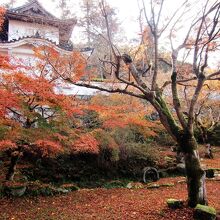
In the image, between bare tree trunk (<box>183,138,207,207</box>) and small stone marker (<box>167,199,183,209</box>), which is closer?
bare tree trunk (<box>183,138,207,207</box>)

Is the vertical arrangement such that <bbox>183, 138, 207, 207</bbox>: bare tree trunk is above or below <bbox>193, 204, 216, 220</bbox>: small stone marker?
above

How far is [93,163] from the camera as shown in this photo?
559 inches

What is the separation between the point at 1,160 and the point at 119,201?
5.57 meters

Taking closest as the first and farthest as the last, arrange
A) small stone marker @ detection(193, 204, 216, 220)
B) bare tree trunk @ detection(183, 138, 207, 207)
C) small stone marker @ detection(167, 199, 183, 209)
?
1. small stone marker @ detection(193, 204, 216, 220)
2. bare tree trunk @ detection(183, 138, 207, 207)
3. small stone marker @ detection(167, 199, 183, 209)

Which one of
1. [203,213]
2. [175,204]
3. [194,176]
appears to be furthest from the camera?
[175,204]

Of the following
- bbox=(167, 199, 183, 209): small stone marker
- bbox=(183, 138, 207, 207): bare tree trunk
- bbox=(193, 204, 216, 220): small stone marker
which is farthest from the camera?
bbox=(167, 199, 183, 209): small stone marker

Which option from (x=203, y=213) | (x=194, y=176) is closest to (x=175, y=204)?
(x=194, y=176)

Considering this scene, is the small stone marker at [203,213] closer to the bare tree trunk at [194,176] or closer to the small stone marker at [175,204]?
the bare tree trunk at [194,176]

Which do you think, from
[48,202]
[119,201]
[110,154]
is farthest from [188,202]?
[110,154]

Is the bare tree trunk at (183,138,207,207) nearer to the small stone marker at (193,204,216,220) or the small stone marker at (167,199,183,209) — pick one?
the small stone marker at (167,199,183,209)

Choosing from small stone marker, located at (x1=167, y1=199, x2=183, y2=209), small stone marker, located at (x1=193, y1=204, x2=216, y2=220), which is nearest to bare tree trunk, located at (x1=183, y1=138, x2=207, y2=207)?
small stone marker, located at (x1=167, y1=199, x2=183, y2=209)

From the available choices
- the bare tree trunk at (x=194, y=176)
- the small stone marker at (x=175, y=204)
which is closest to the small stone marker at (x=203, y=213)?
the bare tree trunk at (x=194, y=176)

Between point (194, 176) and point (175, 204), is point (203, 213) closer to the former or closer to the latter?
point (194, 176)

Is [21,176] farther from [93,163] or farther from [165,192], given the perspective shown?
[165,192]
